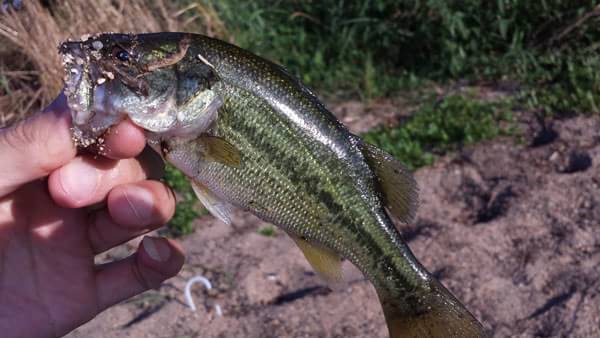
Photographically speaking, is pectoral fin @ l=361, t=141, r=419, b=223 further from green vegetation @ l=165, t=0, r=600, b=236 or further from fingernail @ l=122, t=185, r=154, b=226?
green vegetation @ l=165, t=0, r=600, b=236

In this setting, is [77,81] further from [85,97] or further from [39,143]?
[39,143]

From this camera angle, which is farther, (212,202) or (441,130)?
(441,130)

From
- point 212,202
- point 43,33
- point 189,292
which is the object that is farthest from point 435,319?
point 43,33

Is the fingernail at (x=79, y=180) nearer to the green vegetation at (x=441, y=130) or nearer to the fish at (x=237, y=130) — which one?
the fish at (x=237, y=130)

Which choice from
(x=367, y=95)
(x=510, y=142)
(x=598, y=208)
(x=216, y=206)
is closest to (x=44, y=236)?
(x=216, y=206)

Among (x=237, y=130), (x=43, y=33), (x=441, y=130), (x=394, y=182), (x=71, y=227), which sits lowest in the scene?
(x=441, y=130)

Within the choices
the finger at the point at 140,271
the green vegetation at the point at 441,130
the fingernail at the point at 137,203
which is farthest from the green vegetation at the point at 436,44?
the fingernail at the point at 137,203

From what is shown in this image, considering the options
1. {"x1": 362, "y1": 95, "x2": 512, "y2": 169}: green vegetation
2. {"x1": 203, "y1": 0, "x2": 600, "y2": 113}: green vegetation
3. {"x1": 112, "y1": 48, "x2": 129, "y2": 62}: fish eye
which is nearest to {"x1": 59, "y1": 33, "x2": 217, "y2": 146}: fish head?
{"x1": 112, "y1": 48, "x2": 129, "y2": 62}: fish eye
